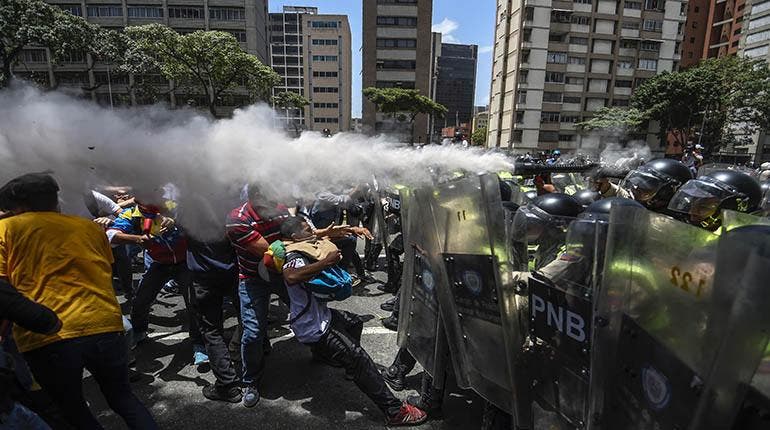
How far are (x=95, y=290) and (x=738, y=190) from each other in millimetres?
4410

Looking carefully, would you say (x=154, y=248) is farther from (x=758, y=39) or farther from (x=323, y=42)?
(x=323, y=42)

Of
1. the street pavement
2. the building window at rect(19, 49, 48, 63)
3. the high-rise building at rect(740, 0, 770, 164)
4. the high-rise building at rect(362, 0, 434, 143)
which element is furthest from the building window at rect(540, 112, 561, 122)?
the building window at rect(19, 49, 48, 63)

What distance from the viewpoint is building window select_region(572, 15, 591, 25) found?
48800 millimetres

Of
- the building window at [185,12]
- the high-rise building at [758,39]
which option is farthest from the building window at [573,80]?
the building window at [185,12]

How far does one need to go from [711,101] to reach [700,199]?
1750 inches

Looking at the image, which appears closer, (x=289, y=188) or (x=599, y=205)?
(x=599, y=205)

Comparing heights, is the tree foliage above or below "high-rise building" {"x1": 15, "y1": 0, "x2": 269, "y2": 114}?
below

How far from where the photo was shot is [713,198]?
2.82 metres

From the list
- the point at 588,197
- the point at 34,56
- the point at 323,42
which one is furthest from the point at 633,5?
the point at 34,56

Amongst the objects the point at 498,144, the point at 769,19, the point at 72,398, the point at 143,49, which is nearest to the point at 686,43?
the point at 769,19

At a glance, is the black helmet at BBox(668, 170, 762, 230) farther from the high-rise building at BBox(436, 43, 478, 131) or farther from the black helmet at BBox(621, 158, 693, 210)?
the high-rise building at BBox(436, 43, 478, 131)

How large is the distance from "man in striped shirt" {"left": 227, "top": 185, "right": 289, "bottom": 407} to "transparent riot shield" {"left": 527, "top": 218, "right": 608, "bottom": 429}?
2094 mm

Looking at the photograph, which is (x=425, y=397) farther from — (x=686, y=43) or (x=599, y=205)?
(x=686, y=43)

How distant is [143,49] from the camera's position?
2664 centimetres
